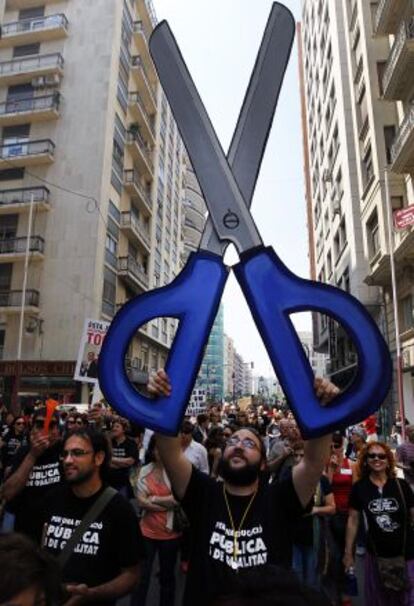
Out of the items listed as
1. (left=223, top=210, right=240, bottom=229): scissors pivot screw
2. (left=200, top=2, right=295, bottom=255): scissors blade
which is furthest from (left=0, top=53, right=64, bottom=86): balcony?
(left=223, top=210, right=240, bottom=229): scissors pivot screw

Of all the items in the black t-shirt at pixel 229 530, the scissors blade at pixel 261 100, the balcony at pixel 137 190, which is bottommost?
the black t-shirt at pixel 229 530

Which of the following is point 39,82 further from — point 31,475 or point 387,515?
point 387,515

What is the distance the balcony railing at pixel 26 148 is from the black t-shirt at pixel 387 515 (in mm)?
25137

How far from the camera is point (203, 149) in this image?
133 inches

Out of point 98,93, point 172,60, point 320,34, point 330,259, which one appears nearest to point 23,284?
point 98,93

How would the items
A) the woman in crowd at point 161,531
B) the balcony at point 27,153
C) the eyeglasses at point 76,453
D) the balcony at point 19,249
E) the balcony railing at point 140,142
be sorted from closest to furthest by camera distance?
the eyeglasses at point 76,453
the woman in crowd at point 161,531
the balcony at point 19,249
the balcony at point 27,153
the balcony railing at point 140,142

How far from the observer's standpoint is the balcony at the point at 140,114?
30109 mm

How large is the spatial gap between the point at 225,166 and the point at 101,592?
257 centimetres

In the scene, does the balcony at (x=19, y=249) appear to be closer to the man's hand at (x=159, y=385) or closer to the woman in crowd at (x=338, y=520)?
the woman in crowd at (x=338, y=520)

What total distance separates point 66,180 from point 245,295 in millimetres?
24712

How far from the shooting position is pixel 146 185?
33.6 metres

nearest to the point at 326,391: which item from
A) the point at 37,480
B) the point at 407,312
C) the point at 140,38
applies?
the point at 37,480

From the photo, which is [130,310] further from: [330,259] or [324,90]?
[324,90]

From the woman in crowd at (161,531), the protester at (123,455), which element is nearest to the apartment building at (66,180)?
the protester at (123,455)
